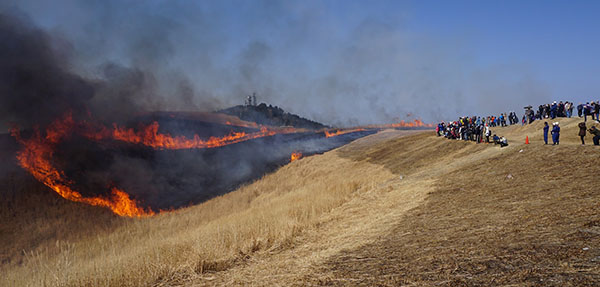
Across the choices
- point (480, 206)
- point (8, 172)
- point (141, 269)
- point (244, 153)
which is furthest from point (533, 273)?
point (244, 153)

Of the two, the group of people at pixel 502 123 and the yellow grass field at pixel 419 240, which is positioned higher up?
the group of people at pixel 502 123

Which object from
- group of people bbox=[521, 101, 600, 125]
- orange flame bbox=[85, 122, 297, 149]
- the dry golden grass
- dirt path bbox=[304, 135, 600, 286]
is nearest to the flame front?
orange flame bbox=[85, 122, 297, 149]

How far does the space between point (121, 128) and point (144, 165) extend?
9.69 m

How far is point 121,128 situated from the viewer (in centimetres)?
4519

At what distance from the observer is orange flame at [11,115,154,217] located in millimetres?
30875

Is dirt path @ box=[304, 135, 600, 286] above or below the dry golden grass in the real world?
above

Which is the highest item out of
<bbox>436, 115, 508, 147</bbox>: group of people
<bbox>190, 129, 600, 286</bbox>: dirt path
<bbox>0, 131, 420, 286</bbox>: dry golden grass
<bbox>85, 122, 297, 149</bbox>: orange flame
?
<bbox>85, 122, 297, 149</bbox>: orange flame

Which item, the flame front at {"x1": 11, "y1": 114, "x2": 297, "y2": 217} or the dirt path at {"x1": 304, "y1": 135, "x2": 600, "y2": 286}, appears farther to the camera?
the flame front at {"x1": 11, "y1": 114, "x2": 297, "y2": 217}

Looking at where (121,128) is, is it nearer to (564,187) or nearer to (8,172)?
(8,172)

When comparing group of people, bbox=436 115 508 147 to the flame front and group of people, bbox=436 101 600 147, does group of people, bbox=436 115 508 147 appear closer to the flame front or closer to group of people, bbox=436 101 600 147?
group of people, bbox=436 101 600 147

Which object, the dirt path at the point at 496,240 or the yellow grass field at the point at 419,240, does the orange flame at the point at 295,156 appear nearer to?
the yellow grass field at the point at 419,240

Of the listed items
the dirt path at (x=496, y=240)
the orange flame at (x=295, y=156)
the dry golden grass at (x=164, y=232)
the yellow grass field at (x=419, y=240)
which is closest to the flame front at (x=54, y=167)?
the dry golden grass at (x=164, y=232)

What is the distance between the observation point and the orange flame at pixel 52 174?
30875 millimetres

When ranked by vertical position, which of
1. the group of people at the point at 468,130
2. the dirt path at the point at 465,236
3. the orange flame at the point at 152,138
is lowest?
the dirt path at the point at 465,236
